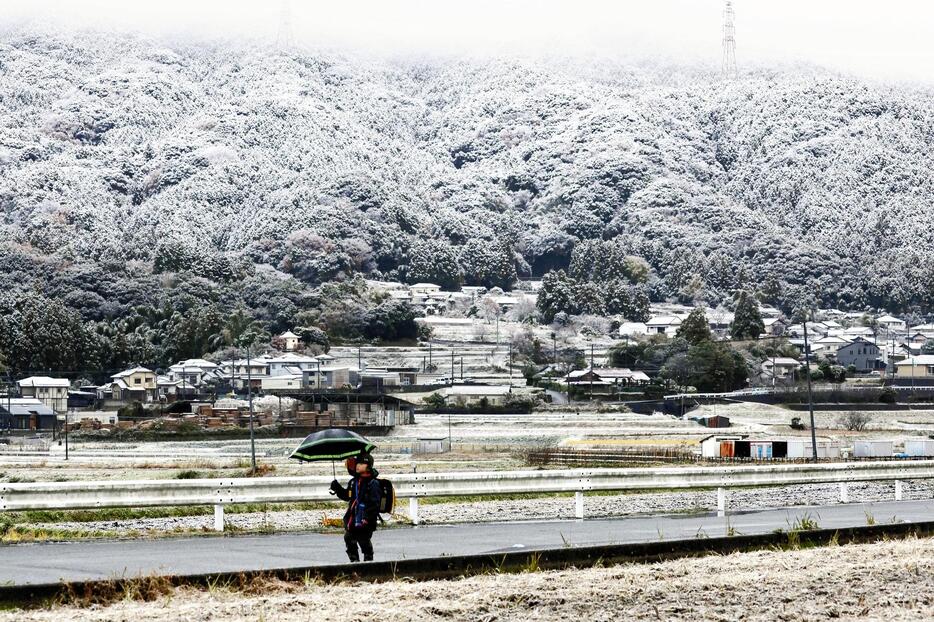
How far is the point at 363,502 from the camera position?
16938 mm

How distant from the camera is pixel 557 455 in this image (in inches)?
2579

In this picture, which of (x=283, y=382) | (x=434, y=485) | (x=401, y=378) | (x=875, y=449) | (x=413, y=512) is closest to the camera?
(x=413, y=512)

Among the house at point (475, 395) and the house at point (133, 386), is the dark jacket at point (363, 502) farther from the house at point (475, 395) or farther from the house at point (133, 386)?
the house at point (133, 386)

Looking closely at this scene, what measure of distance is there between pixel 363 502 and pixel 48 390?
115 m

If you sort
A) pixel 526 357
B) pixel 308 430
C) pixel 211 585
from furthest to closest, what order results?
pixel 526 357
pixel 308 430
pixel 211 585

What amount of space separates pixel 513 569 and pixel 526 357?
484 feet

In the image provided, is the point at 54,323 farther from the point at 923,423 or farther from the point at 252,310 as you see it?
the point at 923,423

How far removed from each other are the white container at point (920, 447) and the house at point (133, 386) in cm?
7682

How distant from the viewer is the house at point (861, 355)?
169375 mm

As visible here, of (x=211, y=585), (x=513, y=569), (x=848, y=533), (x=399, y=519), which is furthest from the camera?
(x=399, y=519)

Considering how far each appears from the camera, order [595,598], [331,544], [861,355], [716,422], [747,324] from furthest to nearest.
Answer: [747,324]
[861,355]
[716,422]
[331,544]
[595,598]

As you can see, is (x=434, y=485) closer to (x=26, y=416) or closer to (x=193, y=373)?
(x=26, y=416)

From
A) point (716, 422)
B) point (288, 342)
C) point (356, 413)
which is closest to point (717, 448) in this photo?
point (716, 422)

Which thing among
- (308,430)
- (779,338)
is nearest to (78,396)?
(308,430)
